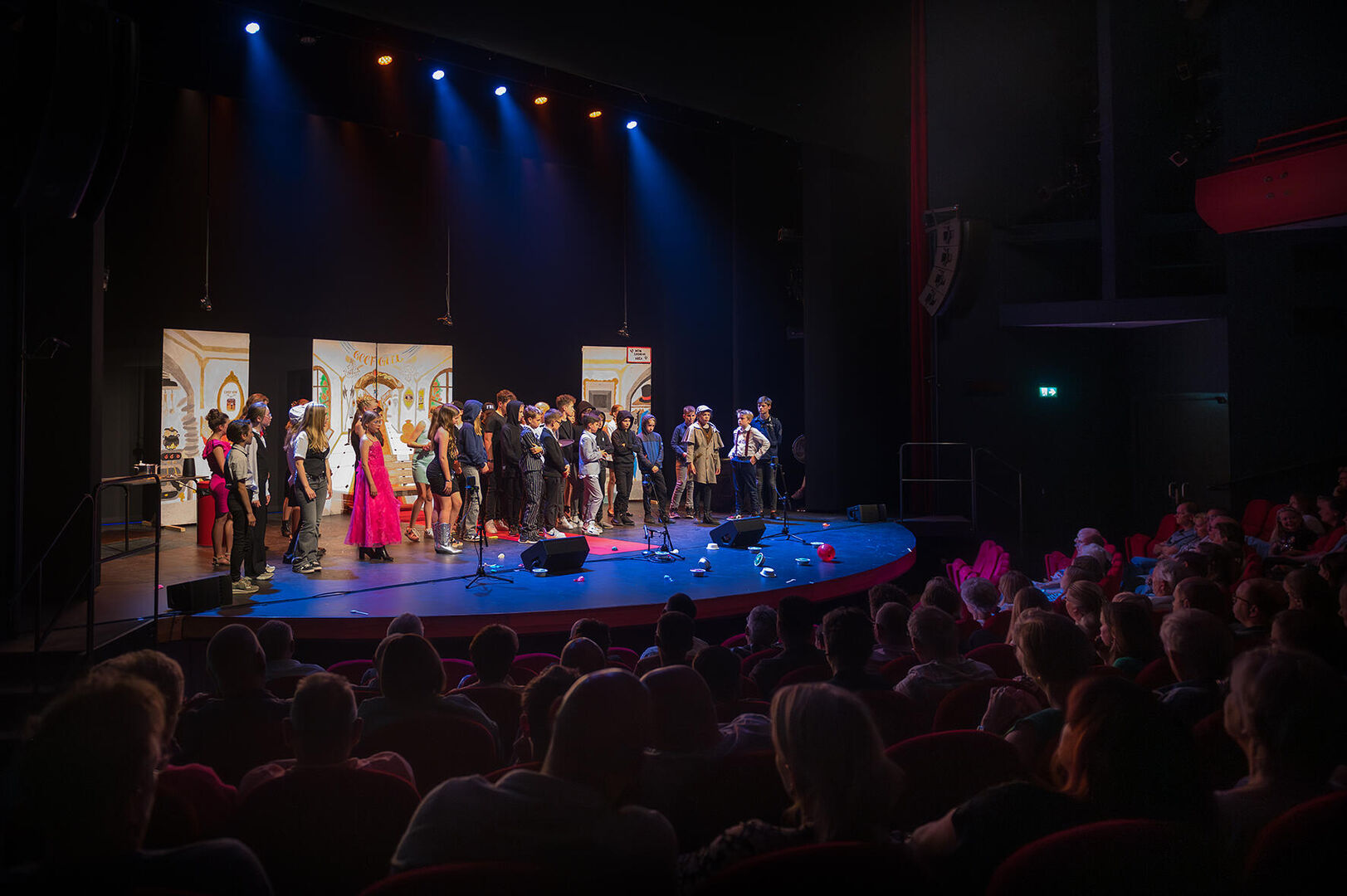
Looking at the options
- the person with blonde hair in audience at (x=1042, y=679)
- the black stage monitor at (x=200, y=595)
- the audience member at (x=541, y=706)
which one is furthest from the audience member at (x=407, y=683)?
the black stage monitor at (x=200, y=595)

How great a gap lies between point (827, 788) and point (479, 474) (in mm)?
9099

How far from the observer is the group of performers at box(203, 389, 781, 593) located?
26.7 feet

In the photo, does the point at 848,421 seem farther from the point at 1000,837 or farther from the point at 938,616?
the point at 1000,837

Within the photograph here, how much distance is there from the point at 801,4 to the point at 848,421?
30.5ft

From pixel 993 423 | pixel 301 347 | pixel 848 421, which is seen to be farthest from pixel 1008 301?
pixel 301 347

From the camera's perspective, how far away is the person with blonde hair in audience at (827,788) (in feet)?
6.08

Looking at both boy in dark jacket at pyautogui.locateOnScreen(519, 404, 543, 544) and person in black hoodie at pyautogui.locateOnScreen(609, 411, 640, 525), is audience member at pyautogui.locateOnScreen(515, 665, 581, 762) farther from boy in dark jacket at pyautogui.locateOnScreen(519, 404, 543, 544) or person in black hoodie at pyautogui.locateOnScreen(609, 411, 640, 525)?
person in black hoodie at pyautogui.locateOnScreen(609, 411, 640, 525)

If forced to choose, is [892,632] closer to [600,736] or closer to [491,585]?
[600,736]

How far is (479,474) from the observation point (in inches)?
416

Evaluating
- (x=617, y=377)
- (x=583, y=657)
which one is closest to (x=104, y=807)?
(x=583, y=657)

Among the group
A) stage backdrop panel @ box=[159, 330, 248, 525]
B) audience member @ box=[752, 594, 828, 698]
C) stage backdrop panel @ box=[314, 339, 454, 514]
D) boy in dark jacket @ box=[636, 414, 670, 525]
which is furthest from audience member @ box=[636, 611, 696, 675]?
stage backdrop panel @ box=[159, 330, 248, 525]

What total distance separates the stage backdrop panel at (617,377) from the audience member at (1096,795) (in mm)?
14658

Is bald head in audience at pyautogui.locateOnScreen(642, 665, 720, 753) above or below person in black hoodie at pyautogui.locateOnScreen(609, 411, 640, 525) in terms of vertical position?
below

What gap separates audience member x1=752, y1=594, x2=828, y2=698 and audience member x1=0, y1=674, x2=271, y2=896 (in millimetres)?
2712
